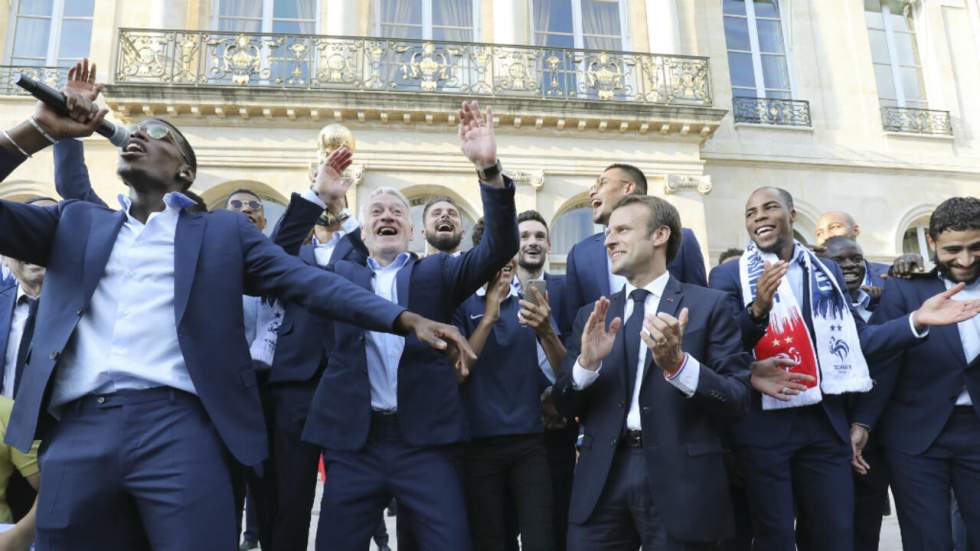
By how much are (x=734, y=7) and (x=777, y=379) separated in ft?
43.8

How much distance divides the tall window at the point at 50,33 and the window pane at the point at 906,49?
640 inches

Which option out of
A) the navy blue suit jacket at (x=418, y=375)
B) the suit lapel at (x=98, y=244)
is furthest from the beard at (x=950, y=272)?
the suit lapel at (x=98, y=244)

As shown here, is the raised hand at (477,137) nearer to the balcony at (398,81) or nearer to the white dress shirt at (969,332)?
the white dress shirt at (969,332)

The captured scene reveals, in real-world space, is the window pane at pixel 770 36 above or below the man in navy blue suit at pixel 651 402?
above

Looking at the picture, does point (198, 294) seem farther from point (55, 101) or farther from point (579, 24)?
point (579, 24)

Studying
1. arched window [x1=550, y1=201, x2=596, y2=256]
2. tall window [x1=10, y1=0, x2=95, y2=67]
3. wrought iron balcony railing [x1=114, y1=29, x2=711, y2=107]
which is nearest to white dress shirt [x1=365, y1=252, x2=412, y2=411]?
wrought iron balcony railing [x1=114, y1=29, x2=711, y2=107]

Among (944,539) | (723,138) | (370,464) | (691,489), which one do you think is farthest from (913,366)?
(723,138)

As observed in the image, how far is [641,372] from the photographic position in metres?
2.90

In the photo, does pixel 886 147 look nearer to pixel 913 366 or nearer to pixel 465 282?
pixel 913 366

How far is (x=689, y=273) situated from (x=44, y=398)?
3211mm

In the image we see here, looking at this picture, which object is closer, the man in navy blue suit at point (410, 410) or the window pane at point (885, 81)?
the man in navy blue suit at point (410, 410)

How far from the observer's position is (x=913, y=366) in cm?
374

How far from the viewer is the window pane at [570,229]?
491 inches

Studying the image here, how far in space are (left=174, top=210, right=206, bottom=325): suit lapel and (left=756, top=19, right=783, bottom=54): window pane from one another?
14328 mm
